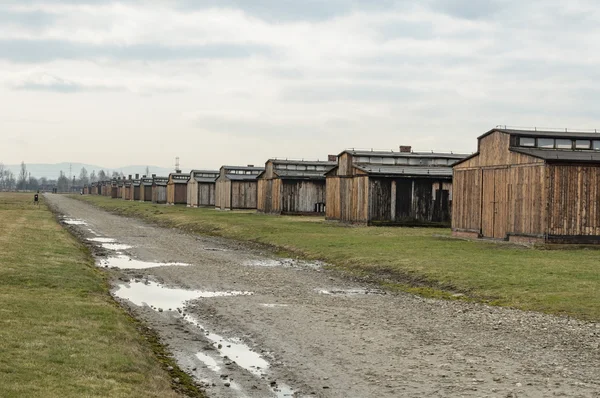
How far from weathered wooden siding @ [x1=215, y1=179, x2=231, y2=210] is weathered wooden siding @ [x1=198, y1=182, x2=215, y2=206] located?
732 cm

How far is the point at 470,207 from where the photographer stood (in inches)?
1764

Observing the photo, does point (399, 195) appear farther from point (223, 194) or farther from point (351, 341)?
point (223, 194)

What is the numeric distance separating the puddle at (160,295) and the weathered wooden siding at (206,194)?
83200 mm

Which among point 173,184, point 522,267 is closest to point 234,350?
point 522,267

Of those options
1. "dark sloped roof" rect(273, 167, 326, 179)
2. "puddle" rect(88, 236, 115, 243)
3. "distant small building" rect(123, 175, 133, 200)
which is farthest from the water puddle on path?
"distant small building" rect(123, 175, 133, 200)

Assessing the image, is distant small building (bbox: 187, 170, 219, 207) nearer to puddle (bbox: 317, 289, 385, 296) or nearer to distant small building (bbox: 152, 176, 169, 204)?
distant small building (bbox: 152, 176, 169, 204)

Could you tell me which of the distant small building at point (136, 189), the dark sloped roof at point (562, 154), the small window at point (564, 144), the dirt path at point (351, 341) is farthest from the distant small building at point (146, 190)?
the dirt path at point (351, 341)

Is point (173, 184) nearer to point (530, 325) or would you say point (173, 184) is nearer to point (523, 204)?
point (523, 204)

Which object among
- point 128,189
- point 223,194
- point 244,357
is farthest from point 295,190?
point 128,189

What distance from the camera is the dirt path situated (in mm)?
13125

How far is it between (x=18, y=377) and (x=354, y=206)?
48936 mm

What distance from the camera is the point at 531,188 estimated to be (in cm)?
3819

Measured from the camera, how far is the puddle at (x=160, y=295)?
22406 mm

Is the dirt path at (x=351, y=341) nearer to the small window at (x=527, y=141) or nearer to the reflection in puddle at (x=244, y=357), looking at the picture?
the reflection in puddle at (x=244, y=357)
